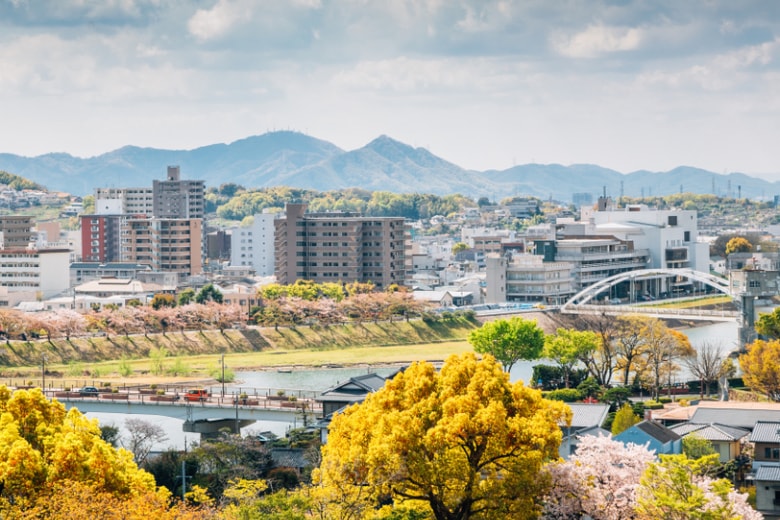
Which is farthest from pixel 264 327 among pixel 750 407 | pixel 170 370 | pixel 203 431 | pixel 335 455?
pixel 335 455

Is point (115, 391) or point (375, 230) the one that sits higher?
point (375, 230)

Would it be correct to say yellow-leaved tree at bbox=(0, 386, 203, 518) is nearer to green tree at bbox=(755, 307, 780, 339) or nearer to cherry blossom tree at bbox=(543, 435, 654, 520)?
cherry blossom tree at bbox=(543, 435, 654, 520)

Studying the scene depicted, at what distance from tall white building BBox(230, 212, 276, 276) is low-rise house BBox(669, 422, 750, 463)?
7159 centimetres

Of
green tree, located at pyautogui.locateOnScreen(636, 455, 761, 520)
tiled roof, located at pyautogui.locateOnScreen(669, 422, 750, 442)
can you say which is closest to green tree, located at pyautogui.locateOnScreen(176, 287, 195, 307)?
tiled roof, located at pyautogui.locateOnScreen(669, 422, 750, 442)

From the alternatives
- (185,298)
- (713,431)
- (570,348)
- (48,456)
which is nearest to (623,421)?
(713,431)

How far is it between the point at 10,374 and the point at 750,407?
88.3 ft

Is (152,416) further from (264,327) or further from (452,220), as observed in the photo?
(452,220)

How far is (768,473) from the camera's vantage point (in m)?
23.4

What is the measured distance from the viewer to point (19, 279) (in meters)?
71.8

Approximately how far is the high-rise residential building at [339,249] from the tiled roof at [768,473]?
48.0 m

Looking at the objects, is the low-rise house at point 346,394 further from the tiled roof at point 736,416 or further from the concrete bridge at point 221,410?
the tiled roof at point 736,416

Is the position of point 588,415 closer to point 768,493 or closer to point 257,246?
point 768,493

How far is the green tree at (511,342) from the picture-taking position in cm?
4444

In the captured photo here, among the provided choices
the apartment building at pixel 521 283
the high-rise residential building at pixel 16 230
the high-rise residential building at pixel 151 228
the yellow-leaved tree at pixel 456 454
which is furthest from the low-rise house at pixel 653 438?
the high-rise residential building at pixel 16 230
